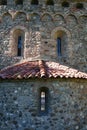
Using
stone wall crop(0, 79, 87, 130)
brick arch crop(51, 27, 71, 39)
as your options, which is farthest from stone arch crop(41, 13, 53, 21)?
stone wall crop(0, 79, 87, 130)

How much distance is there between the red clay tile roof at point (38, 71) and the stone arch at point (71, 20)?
2.56 metres

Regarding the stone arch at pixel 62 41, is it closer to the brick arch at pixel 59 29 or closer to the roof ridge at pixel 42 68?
the brick arch at pixel 59 29

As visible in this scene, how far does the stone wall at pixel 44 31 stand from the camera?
13336 millimetres

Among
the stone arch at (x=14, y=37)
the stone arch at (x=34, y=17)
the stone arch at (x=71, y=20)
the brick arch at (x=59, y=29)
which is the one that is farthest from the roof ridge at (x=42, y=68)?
the stone arch at (x=71, y=20)

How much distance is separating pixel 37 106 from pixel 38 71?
1.49 metres

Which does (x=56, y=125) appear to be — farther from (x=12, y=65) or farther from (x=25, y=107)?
(x=12, y=65)

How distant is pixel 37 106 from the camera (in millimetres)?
10828

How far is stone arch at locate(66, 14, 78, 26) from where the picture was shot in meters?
13.9

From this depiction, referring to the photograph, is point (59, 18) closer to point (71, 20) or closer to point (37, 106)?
point (71, 20)

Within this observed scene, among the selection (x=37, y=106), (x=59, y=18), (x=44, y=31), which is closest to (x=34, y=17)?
(x=44, y=31)

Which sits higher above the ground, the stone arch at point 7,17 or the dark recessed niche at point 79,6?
the dark recessed niche at point 79,6

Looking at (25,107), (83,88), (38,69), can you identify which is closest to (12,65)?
(38,69)

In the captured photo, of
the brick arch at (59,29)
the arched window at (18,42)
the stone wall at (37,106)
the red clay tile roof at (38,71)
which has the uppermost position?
the brick arch at (59,29)

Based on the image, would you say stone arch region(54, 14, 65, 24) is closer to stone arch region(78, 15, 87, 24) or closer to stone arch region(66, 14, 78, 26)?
stone arch region(66, 14, 78, 26)
